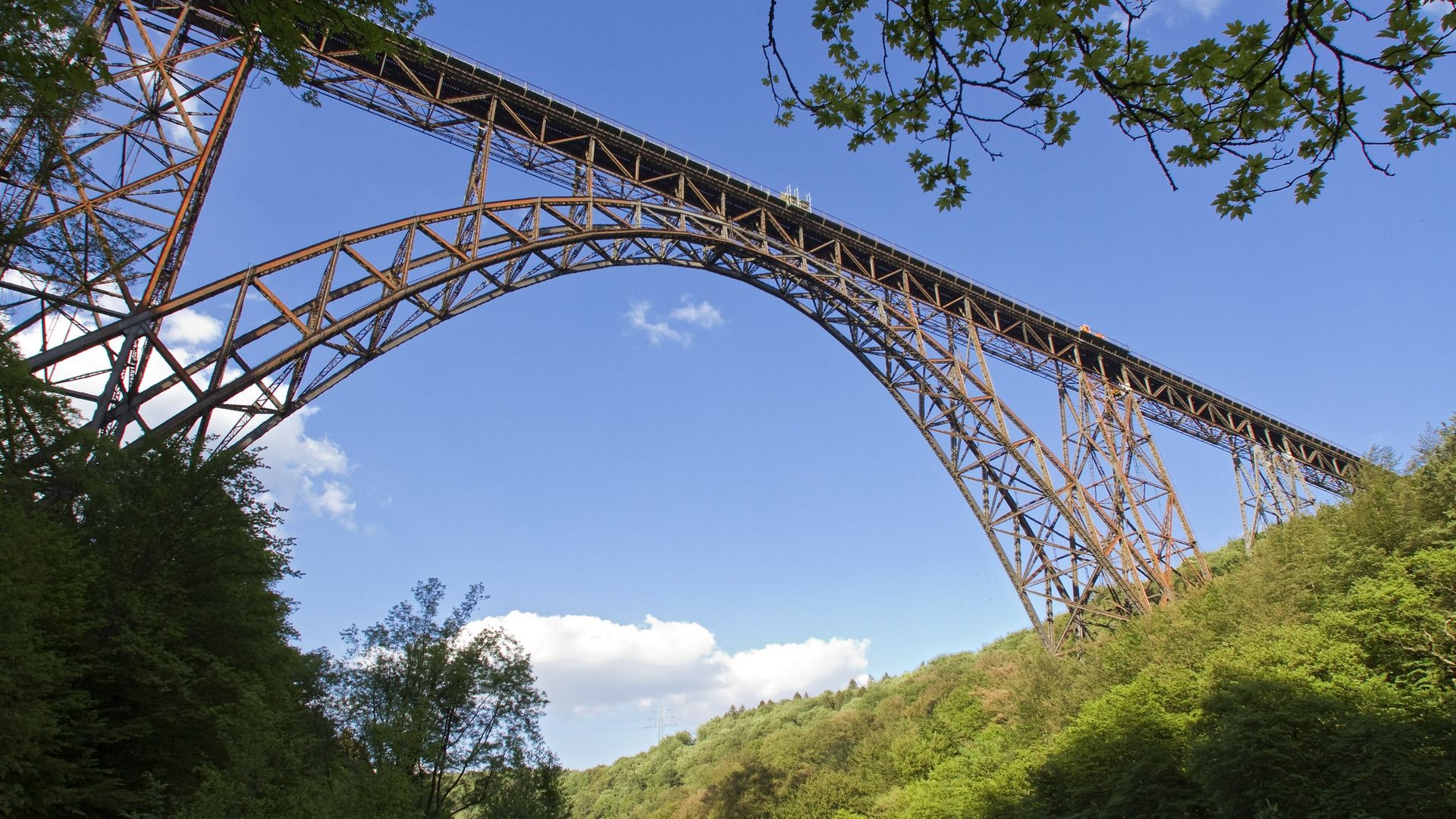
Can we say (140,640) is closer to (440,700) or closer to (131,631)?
(131,631)

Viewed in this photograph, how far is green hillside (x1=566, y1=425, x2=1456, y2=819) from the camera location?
1695cm

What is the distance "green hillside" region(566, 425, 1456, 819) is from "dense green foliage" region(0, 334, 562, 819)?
1903 centimetres

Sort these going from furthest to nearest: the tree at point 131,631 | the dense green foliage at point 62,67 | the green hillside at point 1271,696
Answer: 1. the green hillside at point 1271,696
2. the tree at point 131,631
3. the dense green foliage at point 62,67

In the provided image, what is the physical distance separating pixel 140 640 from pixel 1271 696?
78.4 ft

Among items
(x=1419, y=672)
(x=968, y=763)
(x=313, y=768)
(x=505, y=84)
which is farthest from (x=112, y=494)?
(x=968, y=763)

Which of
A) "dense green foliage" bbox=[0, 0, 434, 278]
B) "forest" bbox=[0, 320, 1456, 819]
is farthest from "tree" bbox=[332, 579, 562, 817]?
"dense green foliage" bbox=[0, 0, 434, 278]

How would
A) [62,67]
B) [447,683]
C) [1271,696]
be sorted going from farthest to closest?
1. [447,683]
2. [1271,696]
3. [62,67]

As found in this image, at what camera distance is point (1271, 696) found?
18781 millimetres

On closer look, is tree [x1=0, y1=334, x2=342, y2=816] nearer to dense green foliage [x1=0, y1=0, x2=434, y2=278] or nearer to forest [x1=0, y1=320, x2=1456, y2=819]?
forest [x1=0, y1=320, x2=1456, y2=819]

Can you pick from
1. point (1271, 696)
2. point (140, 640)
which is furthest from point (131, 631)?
point (1271, 696)

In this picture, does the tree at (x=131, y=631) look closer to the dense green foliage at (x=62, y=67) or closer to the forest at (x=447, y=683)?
the forest at (x=447, y=683)

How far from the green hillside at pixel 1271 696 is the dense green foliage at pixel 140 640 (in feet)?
62.4

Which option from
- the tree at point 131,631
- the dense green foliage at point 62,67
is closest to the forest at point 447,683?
the tree at point 131,631

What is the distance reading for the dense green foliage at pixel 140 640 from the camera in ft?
36.1
